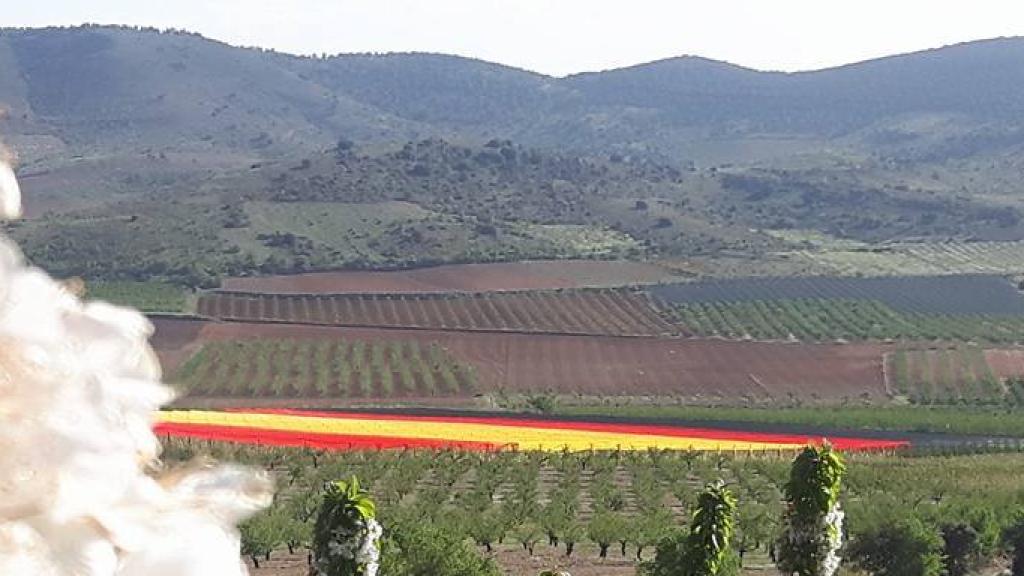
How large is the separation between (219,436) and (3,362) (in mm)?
43819

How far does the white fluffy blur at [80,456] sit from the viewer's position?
206 cm

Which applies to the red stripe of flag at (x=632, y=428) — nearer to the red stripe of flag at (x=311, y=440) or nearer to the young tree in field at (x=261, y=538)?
the red stripe of flag at (x=311, y=440)

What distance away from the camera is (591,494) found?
39.5 m

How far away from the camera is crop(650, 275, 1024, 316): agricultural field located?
96.7 metres

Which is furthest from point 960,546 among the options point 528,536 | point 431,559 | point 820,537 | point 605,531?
point 820,537

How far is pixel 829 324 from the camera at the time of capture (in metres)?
88.0

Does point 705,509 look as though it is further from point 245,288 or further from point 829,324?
point 245,288

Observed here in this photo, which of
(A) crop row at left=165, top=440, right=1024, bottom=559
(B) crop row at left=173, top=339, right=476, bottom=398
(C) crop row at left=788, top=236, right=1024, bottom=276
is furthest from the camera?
(C) crop row at left=788, top=236, right=1024, bottom=276

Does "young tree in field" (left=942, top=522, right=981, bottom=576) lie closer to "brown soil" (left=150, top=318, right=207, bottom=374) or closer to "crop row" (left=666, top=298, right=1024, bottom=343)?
"brown soil" (left=150, top=318, right=207, bottom=374)

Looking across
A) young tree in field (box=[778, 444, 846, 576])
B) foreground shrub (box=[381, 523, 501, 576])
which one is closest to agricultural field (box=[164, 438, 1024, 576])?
foreground shrub (box=[381, 523, 501, 576])

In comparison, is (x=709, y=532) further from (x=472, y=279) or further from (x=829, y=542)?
(x=472, y=279)

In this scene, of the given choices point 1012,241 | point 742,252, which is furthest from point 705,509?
point 1012,241

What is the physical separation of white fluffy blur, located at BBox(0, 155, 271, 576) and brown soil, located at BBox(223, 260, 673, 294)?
312 feet

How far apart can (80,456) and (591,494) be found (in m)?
38.1
